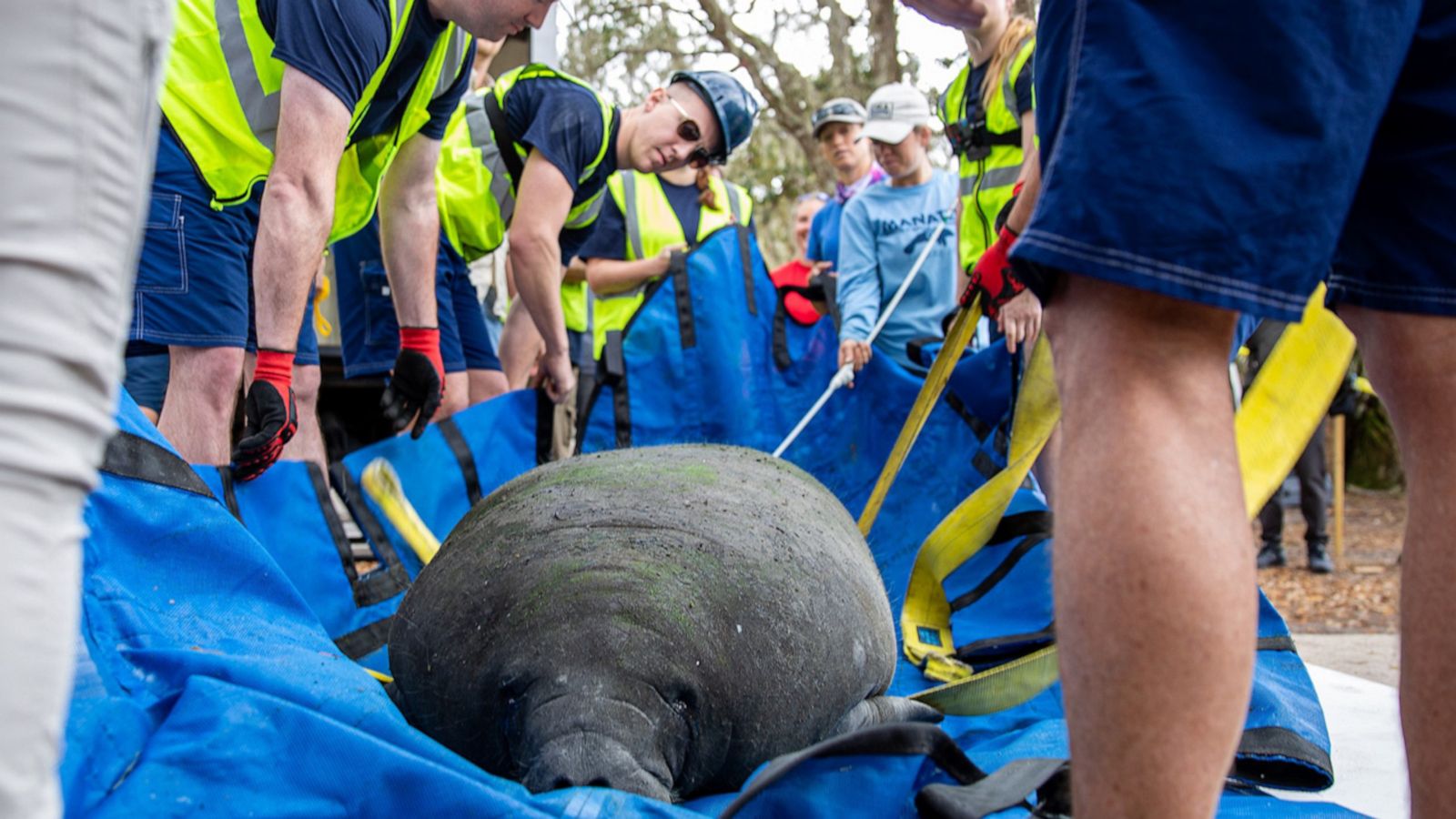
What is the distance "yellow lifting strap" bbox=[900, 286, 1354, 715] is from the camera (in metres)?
1.76

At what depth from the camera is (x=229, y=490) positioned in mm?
2982

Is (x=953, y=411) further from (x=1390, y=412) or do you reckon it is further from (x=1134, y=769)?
(x=1134, y=769)

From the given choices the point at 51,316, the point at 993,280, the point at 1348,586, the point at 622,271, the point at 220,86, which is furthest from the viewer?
the point at 1348,586

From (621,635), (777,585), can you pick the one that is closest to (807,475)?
(777,585)

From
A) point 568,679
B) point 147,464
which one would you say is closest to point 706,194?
point 147,464

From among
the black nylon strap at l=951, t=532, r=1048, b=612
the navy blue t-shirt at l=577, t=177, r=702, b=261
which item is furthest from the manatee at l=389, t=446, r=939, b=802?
the navy blue t-shirt at l=577, t=177, r=702, b=261

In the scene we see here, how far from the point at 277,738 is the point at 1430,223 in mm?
1545

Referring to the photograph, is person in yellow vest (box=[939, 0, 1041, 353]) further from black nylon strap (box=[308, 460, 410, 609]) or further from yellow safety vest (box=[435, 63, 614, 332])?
black nylon strap (box=[308, 460, 410, 609])

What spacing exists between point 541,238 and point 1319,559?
5.80 metres

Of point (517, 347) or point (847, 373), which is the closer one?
point (847, 373)

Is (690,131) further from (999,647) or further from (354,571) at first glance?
(999,647)

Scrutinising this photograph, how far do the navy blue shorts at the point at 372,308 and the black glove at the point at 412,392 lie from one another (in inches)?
26.1

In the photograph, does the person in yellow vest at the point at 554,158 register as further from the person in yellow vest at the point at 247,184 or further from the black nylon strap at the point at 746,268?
the person in yellow vest at the point at 247,184

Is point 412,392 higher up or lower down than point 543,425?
higher up
